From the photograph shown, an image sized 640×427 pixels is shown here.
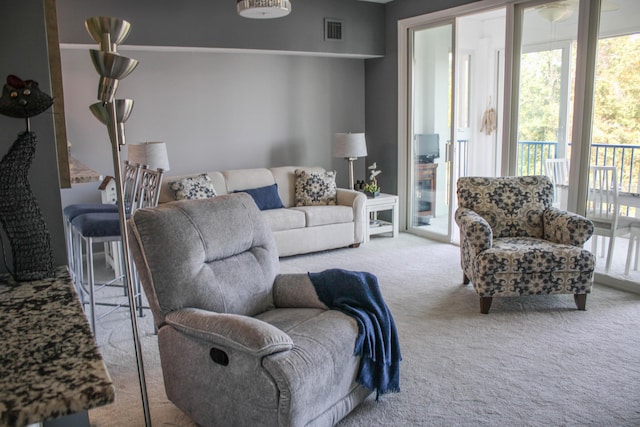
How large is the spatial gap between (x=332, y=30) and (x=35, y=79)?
4.57m

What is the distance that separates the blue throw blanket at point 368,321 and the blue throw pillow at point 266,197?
2.88 metres

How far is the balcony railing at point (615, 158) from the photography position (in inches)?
165

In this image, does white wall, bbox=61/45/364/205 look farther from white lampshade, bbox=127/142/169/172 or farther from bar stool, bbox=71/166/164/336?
bar stool, bbox=71/166/164/336

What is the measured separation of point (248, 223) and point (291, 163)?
3.83 m

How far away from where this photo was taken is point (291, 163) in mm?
6531

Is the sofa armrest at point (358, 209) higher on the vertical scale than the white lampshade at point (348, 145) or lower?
lower

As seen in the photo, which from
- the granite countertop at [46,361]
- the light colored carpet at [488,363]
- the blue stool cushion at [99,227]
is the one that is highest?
the granite countertop at [46,361]

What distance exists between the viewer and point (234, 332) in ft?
6.92

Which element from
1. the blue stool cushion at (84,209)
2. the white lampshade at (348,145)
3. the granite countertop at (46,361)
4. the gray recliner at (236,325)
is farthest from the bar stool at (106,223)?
the white lampshade at (348,145)

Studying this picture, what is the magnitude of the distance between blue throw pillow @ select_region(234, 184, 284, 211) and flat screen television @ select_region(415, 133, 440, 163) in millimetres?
1806

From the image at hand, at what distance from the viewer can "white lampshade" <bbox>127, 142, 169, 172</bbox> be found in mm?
4926

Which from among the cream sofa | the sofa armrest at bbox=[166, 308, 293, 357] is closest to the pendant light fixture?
the cream sofa

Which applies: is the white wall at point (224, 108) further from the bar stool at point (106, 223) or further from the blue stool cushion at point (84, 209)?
the bar stool at point (106, 223)

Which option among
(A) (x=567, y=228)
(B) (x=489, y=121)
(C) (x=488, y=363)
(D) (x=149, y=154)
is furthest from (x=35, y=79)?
(B) (x=489, y=121)
